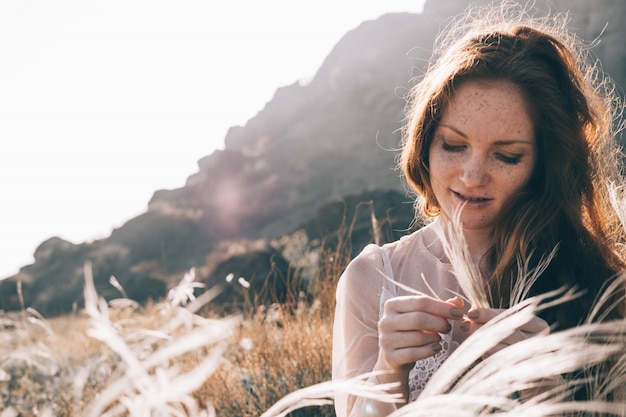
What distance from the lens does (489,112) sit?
2.07 metres

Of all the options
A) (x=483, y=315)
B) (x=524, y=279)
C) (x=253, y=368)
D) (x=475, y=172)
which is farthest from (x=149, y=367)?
(x=253, y=368)

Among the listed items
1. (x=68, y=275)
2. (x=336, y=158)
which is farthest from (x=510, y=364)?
(x=336, y=158)

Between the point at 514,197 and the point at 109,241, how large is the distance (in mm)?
39113

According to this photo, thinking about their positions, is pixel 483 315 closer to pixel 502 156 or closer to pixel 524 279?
pixel 524 279

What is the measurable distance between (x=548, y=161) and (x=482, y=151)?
347 millimetres

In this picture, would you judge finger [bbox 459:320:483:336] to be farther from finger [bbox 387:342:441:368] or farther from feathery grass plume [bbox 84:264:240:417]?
feathery grass plume [bbox 84:264:240:417]

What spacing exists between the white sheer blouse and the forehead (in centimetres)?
38

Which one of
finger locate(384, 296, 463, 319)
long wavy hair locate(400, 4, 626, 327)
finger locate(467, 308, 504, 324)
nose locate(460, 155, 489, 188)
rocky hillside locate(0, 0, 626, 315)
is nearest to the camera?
finger locate(467, 308, 504, 324)

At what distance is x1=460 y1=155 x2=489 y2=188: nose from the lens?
1991mm

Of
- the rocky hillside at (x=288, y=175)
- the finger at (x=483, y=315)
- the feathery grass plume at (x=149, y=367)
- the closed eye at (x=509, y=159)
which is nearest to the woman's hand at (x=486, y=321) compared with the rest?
the finger at (x=483, y=315)

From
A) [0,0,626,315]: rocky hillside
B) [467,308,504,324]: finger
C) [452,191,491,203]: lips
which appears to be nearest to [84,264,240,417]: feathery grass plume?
[467,308,504,324]: finger

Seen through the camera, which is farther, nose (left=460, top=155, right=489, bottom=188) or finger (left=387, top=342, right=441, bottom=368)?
nose (left=460, top=155, right=489, bottom=188)

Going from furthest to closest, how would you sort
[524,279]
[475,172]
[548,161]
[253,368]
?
1. [253,368]
2. [548,161]
3. [475,172]
4. [524,279]

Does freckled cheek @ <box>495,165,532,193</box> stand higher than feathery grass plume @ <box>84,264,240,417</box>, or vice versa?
feathery grass plume @ <box>84,264,240,417</box>
